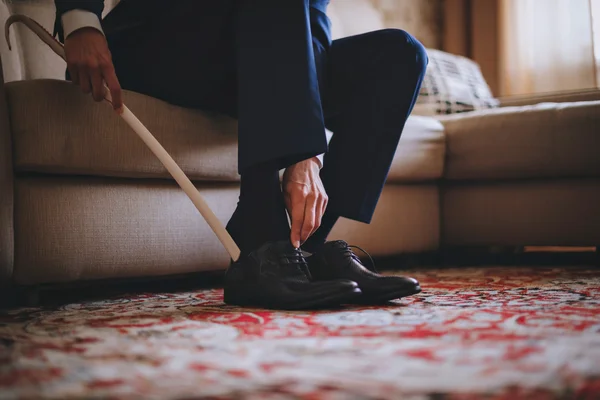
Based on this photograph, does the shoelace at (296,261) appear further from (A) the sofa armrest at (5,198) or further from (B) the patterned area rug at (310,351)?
(A) the sofa armrest at (5,198)

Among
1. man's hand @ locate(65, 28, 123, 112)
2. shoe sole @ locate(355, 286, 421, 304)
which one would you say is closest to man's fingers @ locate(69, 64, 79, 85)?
man's hand @ locate(65, 28, 123, 112)

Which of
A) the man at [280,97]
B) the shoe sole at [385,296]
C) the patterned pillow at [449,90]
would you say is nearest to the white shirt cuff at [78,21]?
the man at [280,97]

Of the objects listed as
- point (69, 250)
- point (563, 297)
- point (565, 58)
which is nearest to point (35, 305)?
point (69, 250)

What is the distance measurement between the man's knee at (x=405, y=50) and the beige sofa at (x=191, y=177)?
315mm

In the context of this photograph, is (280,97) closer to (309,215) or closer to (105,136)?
(309,215)

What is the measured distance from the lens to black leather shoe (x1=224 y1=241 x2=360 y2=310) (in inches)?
29.8

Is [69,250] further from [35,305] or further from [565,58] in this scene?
[565,58]

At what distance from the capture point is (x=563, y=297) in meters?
0.88

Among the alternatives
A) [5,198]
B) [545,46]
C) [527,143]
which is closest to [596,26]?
[545,46]

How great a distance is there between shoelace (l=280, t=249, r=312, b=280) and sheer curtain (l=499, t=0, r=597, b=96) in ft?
7.87

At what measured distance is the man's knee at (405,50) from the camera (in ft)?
3.11

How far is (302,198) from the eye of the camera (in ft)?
2.60

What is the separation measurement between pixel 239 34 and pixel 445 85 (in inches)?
53.1

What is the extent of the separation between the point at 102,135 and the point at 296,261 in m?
0.38
